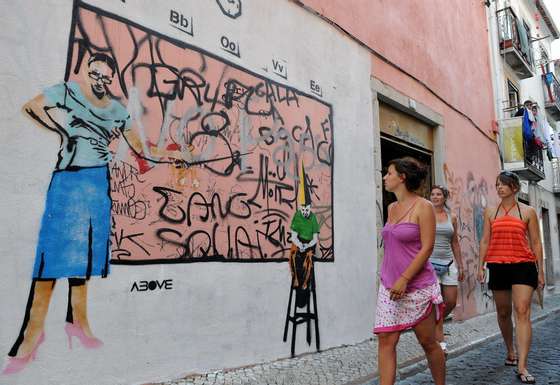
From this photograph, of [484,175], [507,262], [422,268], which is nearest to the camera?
[422,268]

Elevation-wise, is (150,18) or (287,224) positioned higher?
(150,18)

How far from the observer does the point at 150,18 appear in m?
3.93

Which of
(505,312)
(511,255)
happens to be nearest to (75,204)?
(511,255)

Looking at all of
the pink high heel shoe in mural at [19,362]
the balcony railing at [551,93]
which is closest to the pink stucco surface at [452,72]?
the pink high heel shoe in mural at [19,362]

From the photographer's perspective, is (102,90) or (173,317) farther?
(173,317)

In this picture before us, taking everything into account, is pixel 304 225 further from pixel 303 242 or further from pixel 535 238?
pixel 535 238

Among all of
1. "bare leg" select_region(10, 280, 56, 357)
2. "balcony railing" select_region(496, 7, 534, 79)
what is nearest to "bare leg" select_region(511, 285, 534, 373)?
"bare leg" select_region(10, 280, 56, 357)

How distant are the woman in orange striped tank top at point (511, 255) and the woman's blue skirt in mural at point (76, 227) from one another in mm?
3206

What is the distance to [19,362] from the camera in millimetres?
2941

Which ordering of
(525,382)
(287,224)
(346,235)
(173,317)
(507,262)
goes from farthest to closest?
(346,235) → (287,224) → (507,262) → (525,382) → (173,317)

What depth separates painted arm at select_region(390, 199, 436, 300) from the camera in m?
3.08

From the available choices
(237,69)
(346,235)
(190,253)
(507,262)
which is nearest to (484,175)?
(346,235)

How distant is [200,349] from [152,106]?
184 centimetres

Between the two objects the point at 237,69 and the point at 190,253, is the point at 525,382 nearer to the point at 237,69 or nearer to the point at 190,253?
the point at 190,253
